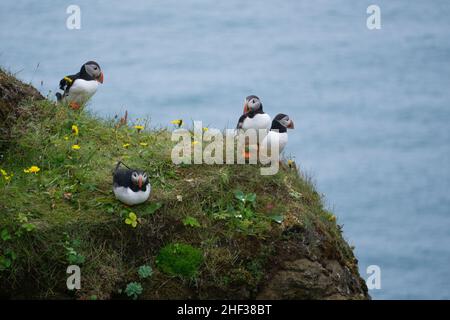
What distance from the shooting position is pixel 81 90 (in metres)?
10.4

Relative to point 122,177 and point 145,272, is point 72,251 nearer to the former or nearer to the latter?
point 145,272

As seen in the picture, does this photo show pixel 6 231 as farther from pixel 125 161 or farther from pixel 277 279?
pixel 277 279

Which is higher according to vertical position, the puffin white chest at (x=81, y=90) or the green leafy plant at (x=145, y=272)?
the puffin white chest at (x=81, y=90)

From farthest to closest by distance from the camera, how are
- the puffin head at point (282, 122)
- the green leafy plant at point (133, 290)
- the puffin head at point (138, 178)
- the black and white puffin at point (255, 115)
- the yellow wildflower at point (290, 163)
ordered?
the yellow wildflower at point (290, 163)
the puffin head at point (282, 122)
the black and white puffin at point (255, 115)
the puffin head at point (138, 178)
the green leafy plant at point (133, 290)

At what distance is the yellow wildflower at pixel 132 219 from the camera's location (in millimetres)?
8464

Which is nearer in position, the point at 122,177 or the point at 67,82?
the point at 122,177

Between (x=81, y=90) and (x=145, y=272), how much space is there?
9.46ft

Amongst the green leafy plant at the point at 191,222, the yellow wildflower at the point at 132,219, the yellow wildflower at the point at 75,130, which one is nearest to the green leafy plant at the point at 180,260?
the green leafy plant at the point at 191,222

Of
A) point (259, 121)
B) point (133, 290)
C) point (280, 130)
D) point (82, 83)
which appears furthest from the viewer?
point (82, 83)

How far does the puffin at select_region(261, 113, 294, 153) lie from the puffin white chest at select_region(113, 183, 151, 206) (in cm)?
148

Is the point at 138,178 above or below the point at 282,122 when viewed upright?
below

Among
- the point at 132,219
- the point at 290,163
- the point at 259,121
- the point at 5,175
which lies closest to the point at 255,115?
the point at 259,121

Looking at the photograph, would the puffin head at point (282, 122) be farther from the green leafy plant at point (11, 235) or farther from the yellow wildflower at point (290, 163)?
the green leafy plant at point (11, 235)

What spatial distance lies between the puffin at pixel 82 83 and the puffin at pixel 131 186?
2.10 m
